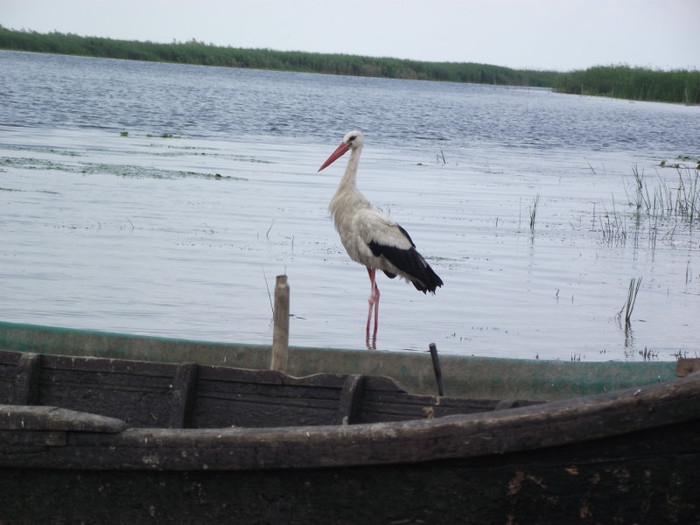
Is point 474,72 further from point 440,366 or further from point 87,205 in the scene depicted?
point 440,366

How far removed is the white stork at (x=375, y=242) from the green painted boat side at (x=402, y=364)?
11.6ft

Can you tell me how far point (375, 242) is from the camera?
30.2 feet

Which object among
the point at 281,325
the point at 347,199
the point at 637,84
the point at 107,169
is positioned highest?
the point at 637,84

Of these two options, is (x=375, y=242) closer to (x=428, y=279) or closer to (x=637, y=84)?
(x=428, y=279)

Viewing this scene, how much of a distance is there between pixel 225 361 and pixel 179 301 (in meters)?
4.15

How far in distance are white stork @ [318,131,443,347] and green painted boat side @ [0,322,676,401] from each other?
355cm

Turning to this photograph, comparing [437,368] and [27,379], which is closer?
[27,379]

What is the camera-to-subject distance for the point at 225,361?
218 inches

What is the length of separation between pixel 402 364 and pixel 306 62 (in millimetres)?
89042

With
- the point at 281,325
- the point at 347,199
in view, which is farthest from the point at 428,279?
the point at 281,325

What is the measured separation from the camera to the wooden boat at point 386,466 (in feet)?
11.0

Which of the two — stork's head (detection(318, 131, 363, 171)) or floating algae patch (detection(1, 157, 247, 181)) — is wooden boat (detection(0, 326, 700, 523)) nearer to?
stork's head (detection(318, 131, 363, 171))

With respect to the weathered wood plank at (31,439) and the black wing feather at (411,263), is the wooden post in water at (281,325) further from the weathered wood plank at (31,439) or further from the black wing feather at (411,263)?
the black wing feather at (411,263)

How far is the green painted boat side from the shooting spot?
5.08 m
